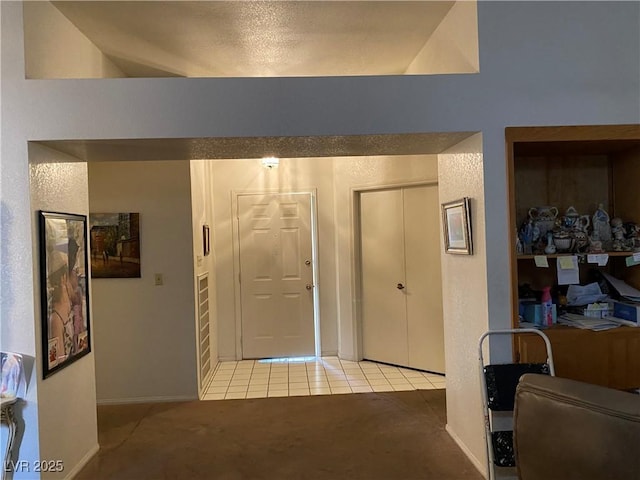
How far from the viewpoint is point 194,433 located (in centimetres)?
316

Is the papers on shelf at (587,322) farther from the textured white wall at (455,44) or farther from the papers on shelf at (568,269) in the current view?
the textured white wall at (455,44)

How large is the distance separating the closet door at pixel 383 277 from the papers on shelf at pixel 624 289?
203cm

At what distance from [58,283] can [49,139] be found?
0.79 meters

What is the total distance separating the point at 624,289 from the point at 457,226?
1035 mm

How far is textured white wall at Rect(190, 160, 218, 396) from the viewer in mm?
3889

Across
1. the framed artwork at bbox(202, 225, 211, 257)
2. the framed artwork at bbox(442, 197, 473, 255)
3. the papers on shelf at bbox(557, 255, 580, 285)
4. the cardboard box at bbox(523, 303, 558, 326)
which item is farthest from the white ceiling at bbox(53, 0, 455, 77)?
the cardboard box at bbox(523, 303, 558, 326)

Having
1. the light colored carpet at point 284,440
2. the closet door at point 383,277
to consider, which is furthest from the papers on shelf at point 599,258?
the closet door at point 383,277

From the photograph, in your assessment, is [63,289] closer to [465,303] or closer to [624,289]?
[465,303]

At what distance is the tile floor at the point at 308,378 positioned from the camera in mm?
3977

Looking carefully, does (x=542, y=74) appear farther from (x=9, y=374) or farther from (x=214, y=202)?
(x=214, y=202)

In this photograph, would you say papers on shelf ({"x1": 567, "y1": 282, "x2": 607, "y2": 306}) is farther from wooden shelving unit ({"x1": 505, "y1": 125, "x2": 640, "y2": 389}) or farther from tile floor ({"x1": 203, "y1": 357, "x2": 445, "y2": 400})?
tile floor ({"x1": 203, "y1": 357, "x2": 445, "y2": 400})

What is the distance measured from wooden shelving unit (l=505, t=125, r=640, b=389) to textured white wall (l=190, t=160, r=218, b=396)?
2631 mm

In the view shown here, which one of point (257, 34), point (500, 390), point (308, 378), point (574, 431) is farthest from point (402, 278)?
point (574, 431)

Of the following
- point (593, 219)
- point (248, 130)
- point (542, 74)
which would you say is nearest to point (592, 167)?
point (593, 219)
